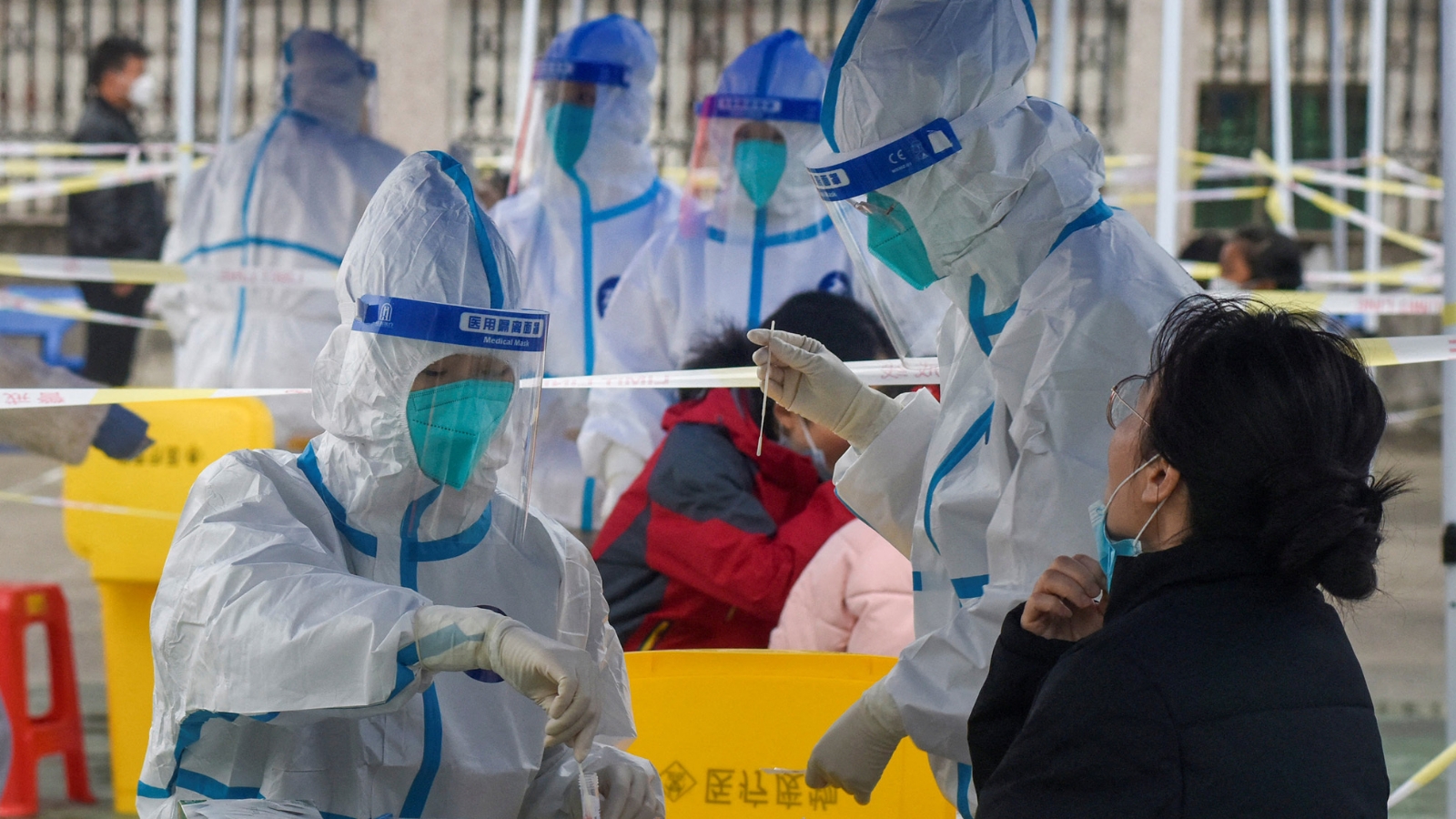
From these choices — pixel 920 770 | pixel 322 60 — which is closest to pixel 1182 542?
pixel 920 770

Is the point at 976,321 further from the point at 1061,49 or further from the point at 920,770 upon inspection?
the point at 1061,49

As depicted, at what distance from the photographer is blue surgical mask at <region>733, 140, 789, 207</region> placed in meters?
4.21

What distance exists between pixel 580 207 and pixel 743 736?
2.26 metres

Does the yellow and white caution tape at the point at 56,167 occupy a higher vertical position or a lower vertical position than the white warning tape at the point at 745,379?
higher

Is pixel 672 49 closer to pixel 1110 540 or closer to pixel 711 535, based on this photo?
pixel 711 535

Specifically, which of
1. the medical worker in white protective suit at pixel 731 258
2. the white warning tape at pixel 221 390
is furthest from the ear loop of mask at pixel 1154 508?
the medical worker in white protective suit at pixel 731 258

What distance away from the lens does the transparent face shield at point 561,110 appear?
15.3 ft

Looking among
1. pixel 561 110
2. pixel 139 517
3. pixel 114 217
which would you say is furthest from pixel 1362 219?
pixel 139 517

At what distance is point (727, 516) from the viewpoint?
315 cm

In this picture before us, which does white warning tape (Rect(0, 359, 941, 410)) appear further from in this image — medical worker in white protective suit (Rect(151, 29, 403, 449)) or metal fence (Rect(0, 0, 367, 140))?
metal fence (Rect(0, 0, 367, 140))

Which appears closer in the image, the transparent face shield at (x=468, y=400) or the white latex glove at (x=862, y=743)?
the transparent face shield at (x=468, y=400)

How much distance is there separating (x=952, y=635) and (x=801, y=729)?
66 cm

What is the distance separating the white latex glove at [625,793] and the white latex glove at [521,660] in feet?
1.23

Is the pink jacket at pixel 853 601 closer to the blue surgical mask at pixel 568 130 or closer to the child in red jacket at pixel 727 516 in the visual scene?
the child in red jacket at pixel 727 516
